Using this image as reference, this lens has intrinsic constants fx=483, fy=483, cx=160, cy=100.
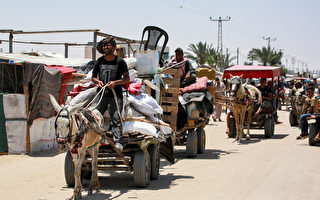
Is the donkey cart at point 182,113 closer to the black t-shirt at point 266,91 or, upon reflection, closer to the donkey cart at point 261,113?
the donkey cart at point 261,113

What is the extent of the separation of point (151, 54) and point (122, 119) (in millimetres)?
2498

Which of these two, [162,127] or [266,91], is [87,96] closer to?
[162,127]

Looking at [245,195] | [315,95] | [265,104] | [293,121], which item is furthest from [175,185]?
[293,121]

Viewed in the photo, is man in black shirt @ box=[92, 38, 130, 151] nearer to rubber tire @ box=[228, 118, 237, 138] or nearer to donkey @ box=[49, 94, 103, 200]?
donkey @ box=[49, 94, 103, 200]

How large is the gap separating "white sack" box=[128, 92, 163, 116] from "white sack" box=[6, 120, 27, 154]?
5.04m

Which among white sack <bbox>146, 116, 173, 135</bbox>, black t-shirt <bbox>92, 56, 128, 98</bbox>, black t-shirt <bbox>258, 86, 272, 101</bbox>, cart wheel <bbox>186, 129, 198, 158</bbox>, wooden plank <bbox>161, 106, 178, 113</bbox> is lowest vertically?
cart wheel <bbox>186, 129, 198, 158</bbox>

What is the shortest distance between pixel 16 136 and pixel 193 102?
194 inches

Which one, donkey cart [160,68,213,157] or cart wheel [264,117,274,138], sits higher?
donkey cart [160,68,213,157]

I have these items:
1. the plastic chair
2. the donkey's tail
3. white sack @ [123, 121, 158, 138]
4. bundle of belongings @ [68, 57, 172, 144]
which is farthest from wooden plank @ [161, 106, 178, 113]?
the donkey's tail

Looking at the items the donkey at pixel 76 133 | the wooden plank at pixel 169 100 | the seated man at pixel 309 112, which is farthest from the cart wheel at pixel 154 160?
the seated man at pixel 309 112

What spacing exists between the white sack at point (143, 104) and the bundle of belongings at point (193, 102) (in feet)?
12.0

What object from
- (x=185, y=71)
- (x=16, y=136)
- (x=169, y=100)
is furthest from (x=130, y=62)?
(x=16, y=136)

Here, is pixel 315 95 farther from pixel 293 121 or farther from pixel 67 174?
pixel 67 174

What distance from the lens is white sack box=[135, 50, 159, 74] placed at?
10789 millimetres
